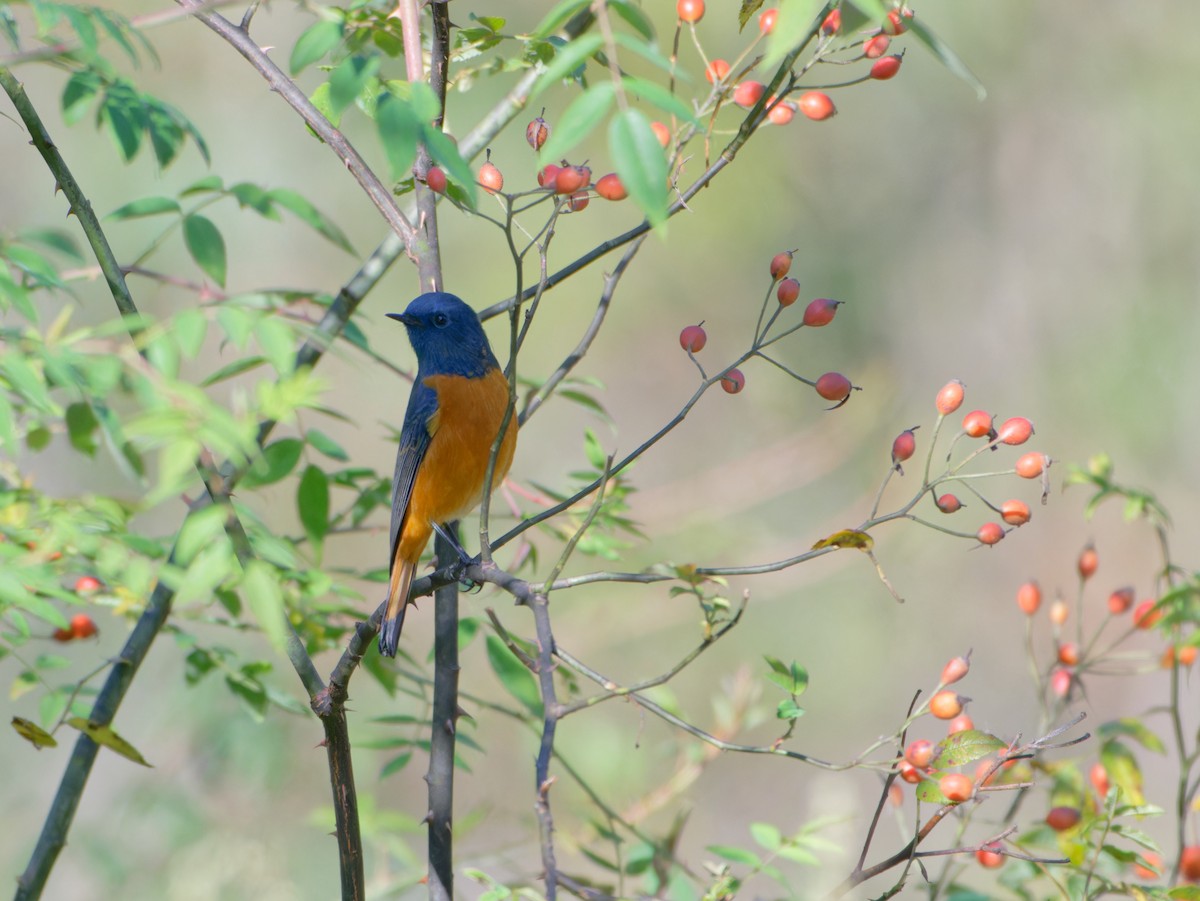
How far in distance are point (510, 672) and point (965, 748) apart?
1.01m

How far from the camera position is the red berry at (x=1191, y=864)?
8.08ft

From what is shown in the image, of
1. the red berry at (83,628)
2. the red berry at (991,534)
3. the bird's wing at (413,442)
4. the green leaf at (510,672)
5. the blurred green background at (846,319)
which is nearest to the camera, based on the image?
the red berry at (991,534)

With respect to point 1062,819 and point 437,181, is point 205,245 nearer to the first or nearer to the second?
Result: point 437,181

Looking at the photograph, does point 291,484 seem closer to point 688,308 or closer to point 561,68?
point 688,308

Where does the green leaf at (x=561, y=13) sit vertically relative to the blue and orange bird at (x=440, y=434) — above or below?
below

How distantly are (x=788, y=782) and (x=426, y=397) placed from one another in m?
6.27

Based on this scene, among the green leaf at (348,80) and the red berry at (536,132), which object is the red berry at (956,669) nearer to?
the red berry at (536,132)

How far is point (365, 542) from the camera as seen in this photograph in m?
8.55

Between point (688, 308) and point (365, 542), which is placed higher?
point (688, 308)

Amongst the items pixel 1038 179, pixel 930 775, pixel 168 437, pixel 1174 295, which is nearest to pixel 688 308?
pixel 1038 179

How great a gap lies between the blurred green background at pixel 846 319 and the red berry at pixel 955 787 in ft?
16.6

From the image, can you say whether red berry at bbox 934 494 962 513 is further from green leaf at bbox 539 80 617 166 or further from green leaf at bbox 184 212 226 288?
green leaf at bbox 184 212 226 288

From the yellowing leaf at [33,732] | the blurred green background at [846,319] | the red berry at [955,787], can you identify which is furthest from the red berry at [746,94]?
the blurred green background at [846,319]

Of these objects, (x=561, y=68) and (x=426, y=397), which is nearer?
(x=561, y=68)
